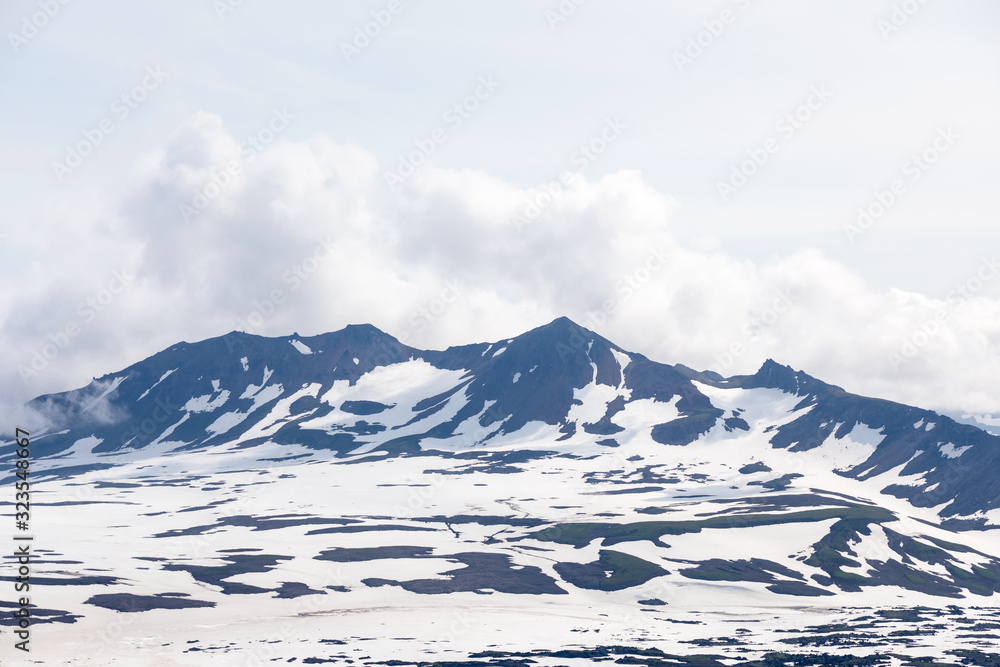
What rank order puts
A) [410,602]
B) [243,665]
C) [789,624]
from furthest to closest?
[410,602] → [789,624] → [243,665]

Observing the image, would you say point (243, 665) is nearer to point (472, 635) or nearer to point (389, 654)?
point (389, 654)

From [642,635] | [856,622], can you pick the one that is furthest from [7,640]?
[856,622]

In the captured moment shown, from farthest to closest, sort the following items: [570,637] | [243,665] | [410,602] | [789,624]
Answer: [410,602], [789,624], [570,637], [243,665]

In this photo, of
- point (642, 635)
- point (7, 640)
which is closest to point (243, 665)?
point (7, 640)

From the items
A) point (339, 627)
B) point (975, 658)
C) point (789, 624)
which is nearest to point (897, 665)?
point (975, 658)

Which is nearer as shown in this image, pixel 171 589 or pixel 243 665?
pixel 243 665

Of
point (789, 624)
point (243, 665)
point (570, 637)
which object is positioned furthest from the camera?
point (789, 624)

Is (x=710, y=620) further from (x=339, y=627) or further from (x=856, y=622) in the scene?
(x=339, y=627)

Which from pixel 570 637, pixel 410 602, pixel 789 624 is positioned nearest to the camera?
pixel 570 637

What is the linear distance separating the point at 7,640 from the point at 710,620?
4545 inches

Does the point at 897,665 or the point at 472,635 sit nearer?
the point at 897,665

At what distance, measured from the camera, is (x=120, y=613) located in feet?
579

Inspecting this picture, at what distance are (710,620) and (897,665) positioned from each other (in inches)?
1896

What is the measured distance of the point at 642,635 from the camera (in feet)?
558
